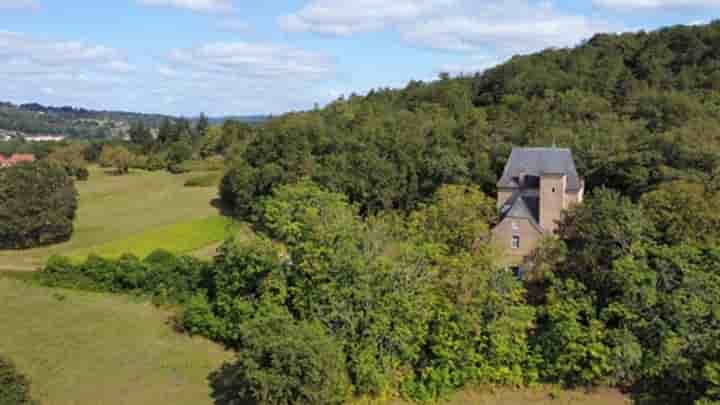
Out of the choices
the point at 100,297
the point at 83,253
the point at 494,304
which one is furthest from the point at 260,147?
the point at 494,304

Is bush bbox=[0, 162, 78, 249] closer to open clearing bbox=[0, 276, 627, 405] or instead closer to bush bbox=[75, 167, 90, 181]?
open clearing bbox=[0, 276, 627, 405]

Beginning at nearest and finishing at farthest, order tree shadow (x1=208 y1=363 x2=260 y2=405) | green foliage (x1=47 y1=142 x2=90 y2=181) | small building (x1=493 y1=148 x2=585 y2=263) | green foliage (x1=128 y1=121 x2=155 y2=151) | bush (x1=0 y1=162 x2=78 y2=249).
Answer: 1. tree shadow (x1=208 y1=363 x2=260 y2=405)
2. small building (x1=493 y1=148 x2=585 y2=263)
3. bush (x1=0 y1=162 x2=78 y2=249)
4. green foliage (x1=47 y1=142 x2=90 y2=181)
5. green foliage (x1=128 y1=121 x2=155 y2=151)

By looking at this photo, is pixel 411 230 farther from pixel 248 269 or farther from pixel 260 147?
pixel 260 147

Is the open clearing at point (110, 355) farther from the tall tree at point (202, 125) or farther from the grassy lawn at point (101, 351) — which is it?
the tall tree at point (202, 125)

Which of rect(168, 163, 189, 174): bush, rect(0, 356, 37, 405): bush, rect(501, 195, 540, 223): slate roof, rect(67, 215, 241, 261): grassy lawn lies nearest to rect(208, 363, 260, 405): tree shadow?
rect(0, 356, 37, 405): bush

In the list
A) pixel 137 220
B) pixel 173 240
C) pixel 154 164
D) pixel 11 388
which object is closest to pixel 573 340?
pixel 11 388

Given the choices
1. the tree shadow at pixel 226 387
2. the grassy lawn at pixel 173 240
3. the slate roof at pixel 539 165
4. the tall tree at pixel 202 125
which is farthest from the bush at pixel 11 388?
the tall tree at pixel 202 125
